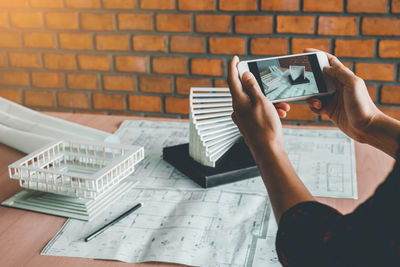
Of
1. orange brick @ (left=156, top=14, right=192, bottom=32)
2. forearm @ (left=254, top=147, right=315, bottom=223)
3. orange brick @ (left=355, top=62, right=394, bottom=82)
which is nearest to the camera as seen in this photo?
forearm @ (left=254, top=147, right=315, bottom=223)

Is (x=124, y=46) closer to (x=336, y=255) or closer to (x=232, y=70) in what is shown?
(x=232, y=70)

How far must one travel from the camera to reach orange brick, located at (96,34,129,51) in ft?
6.80

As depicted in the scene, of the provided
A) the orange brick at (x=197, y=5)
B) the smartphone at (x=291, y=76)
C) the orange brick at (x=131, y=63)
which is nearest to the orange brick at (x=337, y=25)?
the orange brick at (x=197, y=5)

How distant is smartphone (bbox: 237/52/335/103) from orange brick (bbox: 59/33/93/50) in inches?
51.8

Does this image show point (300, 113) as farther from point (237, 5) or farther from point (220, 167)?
point (220, 167)

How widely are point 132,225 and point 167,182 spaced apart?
0.19 meters

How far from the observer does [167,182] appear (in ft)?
3.43

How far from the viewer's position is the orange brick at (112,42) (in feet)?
6.80

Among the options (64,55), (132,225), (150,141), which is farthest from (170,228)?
(64,55)

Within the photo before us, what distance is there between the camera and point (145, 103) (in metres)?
2.17

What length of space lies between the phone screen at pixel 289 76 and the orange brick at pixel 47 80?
4.81 feet

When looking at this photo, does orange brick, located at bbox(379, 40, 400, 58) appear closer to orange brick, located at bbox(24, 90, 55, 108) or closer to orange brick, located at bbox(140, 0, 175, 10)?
orange brick, located at bbox(140, 0, 175, 10)

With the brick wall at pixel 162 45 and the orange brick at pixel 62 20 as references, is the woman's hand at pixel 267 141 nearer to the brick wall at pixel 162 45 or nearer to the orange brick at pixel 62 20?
the brick wall at pixel 162 45

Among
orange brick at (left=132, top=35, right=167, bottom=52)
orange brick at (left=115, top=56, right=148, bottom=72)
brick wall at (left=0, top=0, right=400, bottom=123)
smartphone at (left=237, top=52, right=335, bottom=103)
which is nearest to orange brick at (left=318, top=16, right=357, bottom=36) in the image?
brick wall at (left=0, top=0, right=400, bottom=123)
